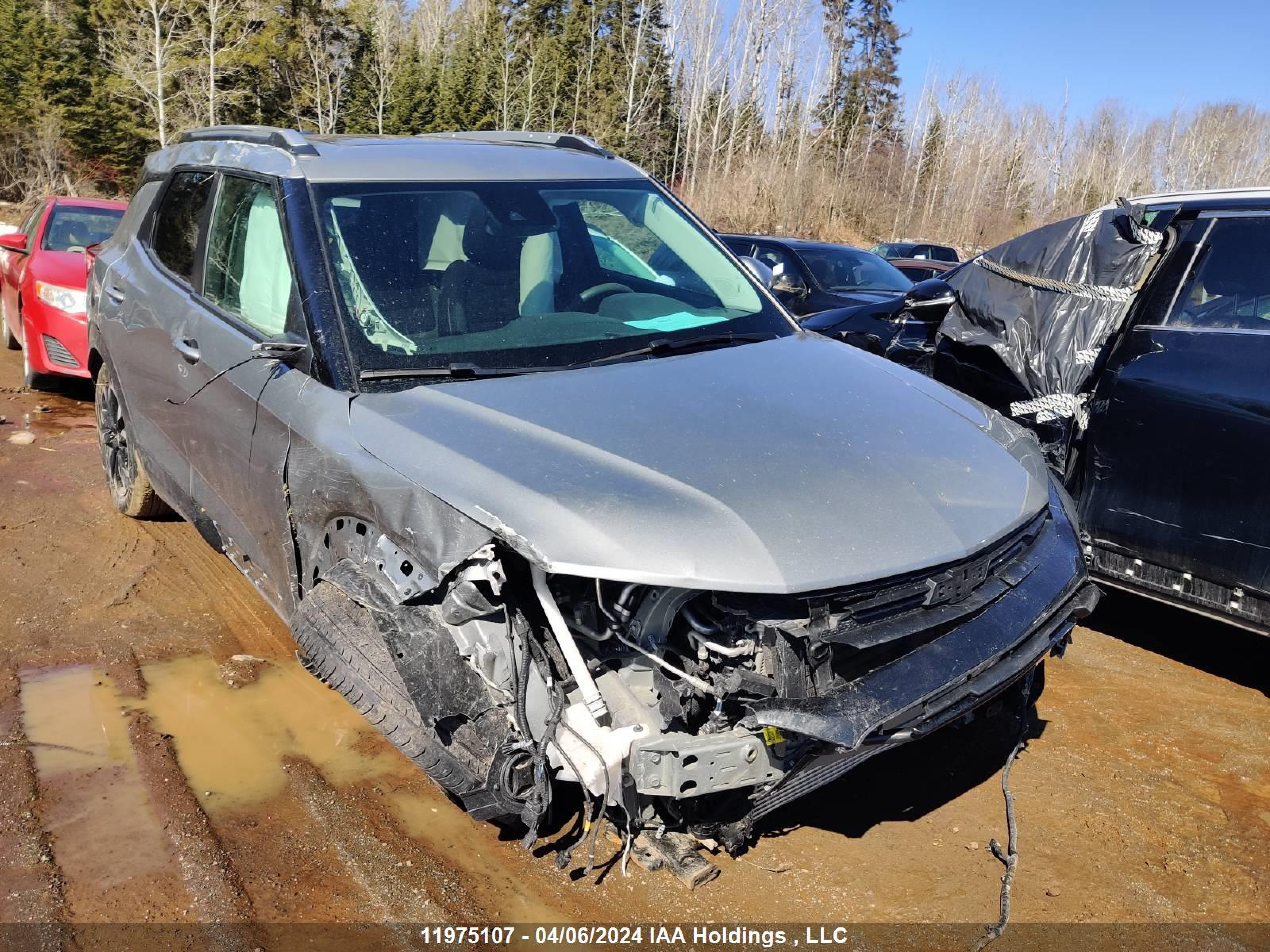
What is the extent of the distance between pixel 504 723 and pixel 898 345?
4.72m

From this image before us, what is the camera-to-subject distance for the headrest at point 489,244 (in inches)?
146

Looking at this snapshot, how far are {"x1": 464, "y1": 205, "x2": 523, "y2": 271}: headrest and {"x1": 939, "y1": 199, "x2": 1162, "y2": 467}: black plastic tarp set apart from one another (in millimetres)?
2426

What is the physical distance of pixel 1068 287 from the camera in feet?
15.6

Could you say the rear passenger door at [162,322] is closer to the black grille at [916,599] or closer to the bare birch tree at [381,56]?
the black grille at [916,599]

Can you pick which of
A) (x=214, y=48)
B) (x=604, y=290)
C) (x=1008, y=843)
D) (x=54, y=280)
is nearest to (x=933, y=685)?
(x=1008, y=843)

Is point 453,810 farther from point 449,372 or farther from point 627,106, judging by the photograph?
point 627,106

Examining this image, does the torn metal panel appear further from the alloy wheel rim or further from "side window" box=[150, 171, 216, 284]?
the alloy wheel rim

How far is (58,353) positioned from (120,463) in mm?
3519

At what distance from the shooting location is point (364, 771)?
356 cm

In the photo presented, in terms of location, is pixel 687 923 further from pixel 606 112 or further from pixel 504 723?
pixel 606 112

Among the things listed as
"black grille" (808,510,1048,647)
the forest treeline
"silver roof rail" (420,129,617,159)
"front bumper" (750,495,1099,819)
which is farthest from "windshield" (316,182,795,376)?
the forest treeline

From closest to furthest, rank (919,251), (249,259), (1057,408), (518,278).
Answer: (518,278)
(249,259)
(1057,408)
(919,251)

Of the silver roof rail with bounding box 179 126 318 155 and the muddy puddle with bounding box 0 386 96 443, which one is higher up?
the silver roof rail with bounding box 179 126 318 155

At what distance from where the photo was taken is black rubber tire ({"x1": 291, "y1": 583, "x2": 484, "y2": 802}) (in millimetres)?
2705
